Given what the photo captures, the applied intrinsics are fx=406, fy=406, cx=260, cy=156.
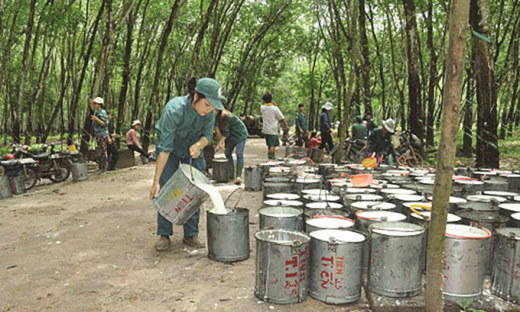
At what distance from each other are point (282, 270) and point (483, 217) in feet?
6.45

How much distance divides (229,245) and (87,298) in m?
1.25

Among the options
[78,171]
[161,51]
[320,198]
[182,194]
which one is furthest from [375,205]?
[161,51]

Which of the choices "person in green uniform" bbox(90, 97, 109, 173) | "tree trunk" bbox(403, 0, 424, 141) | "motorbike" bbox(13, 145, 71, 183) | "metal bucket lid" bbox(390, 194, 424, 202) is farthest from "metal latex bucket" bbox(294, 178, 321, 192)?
"tree trunk" bbox(403, 0, 424, 141)

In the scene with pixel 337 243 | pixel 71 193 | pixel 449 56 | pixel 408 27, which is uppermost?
pixel 408 27

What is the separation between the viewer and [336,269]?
2891 mm

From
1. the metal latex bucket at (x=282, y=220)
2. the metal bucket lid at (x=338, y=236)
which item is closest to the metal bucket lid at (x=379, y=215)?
the metal bucket lid at (x=338, y=236)

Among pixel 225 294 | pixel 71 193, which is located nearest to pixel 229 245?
pixel 225 294

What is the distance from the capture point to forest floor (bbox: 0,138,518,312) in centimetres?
298

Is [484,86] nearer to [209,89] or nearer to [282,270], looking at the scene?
[209,89]

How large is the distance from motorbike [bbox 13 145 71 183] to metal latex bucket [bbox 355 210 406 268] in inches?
322

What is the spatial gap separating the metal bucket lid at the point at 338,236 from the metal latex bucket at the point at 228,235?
0.81 metres

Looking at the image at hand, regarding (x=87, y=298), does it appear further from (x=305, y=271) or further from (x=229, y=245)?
(x=305, y=271)

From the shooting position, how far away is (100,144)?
1049 centimetres

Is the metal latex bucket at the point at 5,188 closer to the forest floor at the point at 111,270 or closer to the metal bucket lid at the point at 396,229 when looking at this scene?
the forest floor at the point at 111,270
